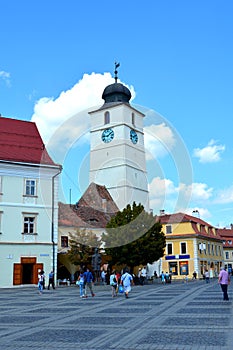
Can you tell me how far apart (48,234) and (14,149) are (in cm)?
765

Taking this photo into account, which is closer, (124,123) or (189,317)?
(189,317)

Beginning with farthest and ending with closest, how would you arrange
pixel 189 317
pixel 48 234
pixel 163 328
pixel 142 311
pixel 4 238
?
1. pixel 48 234
2. pixel 4 238
3. pixel 142 311
4. pixel 189 317
5. pixel 163 328

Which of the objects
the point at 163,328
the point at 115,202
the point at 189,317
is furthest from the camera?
the point at 115,202

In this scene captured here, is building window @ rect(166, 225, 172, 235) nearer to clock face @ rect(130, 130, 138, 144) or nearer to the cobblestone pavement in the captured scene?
clock face @ rect(130, 130, 138, 144)

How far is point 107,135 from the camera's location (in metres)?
73.1

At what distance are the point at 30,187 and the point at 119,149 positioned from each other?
3534 centimetres

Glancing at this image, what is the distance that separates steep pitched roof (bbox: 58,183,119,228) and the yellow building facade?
10.1 m

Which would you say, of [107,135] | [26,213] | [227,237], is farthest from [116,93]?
[26,213]

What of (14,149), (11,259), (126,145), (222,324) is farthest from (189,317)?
(126,145)

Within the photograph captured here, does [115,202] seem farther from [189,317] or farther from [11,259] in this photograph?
[189,317]

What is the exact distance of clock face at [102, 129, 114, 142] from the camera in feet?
237

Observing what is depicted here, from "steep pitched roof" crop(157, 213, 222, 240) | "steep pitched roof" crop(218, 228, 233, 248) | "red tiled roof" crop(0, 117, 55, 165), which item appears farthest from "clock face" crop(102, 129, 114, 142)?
"steep pitched roof" crop(218, 228, 233, 248)

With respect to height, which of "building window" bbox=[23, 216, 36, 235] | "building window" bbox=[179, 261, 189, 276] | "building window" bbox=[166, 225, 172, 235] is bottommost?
"building window" bbox=[179, 261, 189, 276]

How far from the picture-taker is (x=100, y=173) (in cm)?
7106
